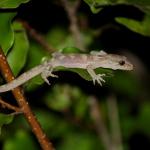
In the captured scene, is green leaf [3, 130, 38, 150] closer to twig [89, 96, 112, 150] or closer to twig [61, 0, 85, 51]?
twig [89, 96, 112, 150]

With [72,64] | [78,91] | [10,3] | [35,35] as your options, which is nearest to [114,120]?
[78,91]

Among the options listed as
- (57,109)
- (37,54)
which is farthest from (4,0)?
(57,109)

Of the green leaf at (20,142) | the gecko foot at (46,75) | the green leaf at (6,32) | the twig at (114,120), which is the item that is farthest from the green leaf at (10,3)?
the twig at (114,120)

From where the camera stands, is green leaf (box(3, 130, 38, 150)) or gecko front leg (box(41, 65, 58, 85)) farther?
green leaf (box(3, 130, 38, 150))

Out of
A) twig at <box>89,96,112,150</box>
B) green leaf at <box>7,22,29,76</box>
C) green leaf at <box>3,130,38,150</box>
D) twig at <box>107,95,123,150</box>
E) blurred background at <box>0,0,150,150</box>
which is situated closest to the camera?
green leaf at <box>7,22,29,76</box>

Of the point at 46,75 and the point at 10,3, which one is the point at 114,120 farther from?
the point at 10,3

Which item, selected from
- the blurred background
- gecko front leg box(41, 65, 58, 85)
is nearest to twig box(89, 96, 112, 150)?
the blurred background

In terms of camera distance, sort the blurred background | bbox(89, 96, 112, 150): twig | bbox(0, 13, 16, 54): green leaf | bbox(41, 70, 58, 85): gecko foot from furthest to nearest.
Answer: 1. bbox(89, 96, 112, 150): twig
2. the blurred background
3. bbox(41, 70, 58, 85): gecko foot
4. bbox(0, 13, 16, 54): green leaf

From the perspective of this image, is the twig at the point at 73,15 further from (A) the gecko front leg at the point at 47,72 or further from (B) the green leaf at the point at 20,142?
(B) the green leaf at the point at 20,142
